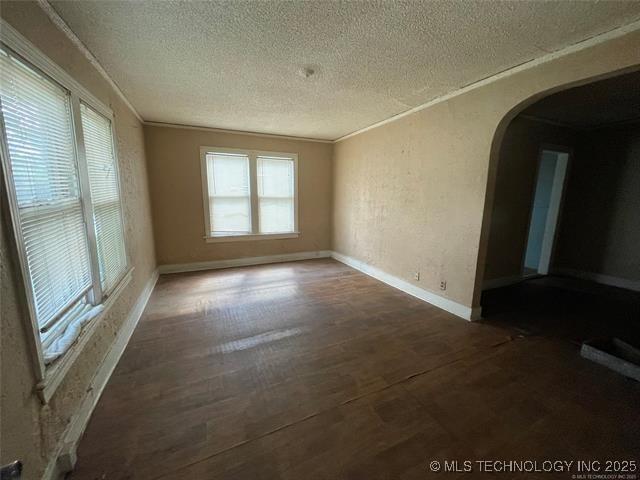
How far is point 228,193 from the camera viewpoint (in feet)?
14.9

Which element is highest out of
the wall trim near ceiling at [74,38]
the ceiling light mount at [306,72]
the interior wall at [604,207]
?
the ceiling light mount at [306,72]

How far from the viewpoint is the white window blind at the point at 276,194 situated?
15.6ft

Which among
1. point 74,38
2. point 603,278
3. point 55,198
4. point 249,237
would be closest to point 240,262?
point 249,237

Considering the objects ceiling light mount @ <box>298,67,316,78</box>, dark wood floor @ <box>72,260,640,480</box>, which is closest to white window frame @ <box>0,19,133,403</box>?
dark wood floor @ <box>72,260,640,480</box>

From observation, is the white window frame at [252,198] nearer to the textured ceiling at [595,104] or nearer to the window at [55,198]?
the window at [55,198]

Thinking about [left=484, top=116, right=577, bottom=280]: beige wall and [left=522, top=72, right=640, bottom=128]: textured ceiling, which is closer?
[left=522, top=72, right=640, bottom=128]: textured ceiling

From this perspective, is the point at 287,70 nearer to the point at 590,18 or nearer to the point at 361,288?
the point at 590,18

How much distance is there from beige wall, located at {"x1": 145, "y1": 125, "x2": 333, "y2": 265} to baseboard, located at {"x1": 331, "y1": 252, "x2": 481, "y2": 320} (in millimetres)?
1479

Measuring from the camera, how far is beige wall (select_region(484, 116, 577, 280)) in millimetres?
3430

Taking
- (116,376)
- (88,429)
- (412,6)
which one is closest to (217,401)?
(88,429)

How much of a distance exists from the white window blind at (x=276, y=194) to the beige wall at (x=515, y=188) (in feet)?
11.2

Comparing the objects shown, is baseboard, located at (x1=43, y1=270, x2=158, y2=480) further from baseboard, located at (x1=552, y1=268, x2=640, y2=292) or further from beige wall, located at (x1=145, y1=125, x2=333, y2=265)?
baseboard, located at (x1=552, y1=268, x2=640, y2=292)

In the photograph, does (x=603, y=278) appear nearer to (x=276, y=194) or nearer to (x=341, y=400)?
(x=341, y=400)

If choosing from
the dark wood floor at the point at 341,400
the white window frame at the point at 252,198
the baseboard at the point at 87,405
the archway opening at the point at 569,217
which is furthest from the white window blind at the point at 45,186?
the archway opening at the point at 569,217
